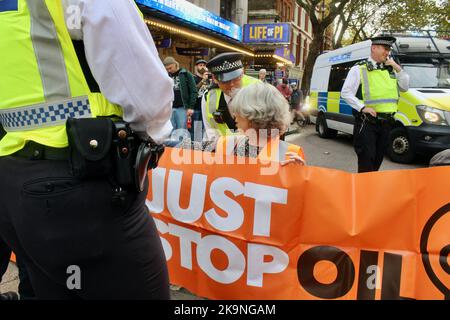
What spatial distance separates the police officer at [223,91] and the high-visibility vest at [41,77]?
2.30 metres

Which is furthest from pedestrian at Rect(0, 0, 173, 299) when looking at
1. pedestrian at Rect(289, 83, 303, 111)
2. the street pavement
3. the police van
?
pedestrian at Rect(289, 83, 303, 111)

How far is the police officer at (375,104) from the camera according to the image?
439cm

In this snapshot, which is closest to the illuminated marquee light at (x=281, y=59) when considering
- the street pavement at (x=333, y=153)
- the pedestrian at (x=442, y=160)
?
the street pavement at (x=333, y=153)

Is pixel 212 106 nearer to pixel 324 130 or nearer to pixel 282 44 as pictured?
pixel 324 130

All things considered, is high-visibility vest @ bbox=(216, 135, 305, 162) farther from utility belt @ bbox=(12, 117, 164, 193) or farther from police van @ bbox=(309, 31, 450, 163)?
police van @ bbox=(309, 31, 450, 163)

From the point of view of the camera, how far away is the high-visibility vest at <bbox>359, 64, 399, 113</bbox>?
4473 millimetres

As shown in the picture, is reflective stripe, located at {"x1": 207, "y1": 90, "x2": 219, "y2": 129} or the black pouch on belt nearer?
the black pouch on belt

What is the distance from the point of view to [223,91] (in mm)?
3721

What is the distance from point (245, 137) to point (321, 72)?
10.2m

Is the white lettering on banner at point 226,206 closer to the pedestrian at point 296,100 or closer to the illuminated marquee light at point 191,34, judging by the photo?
the illuminated marquee light at point 191,34

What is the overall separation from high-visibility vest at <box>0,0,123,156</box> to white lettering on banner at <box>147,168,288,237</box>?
1.33 m

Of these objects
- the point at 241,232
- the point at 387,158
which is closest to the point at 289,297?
the point at 241,232

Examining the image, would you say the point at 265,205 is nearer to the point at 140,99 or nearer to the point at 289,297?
the point at 289,297

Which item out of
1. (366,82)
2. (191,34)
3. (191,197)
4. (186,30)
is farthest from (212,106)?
(191,34)
